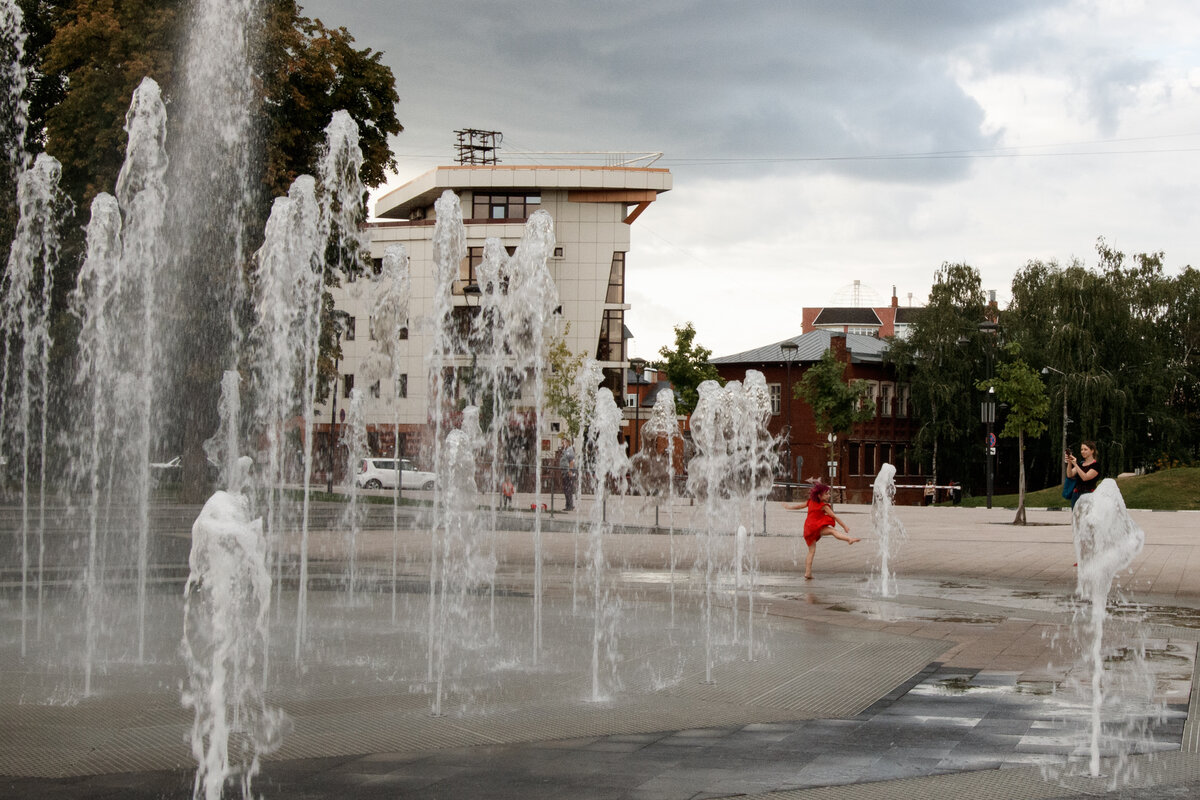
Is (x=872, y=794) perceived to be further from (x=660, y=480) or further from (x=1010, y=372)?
(x=660, y=480)

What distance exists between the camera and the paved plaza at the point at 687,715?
18.6 feet

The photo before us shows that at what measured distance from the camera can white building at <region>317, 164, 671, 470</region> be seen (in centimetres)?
6556

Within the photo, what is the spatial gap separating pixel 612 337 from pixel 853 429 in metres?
15.8

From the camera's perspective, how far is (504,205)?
6712cm

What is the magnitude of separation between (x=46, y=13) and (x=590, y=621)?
2610 cm

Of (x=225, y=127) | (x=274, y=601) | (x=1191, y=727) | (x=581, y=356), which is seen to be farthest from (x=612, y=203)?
(x=1191, y=727)

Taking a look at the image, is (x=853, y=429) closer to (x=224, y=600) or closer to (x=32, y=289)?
(x=32, y=289)

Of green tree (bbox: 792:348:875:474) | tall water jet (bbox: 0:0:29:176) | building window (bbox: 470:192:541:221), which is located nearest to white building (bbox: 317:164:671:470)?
building window (bbox: 470:192:541:221)

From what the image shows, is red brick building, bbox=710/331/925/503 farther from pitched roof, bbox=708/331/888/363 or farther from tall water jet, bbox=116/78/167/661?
tall water jet, bbox=116/78/167/661

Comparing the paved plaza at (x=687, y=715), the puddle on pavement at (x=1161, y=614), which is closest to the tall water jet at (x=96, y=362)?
the paved plaza at (x=687, y=715)

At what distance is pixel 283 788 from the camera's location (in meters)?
5.46

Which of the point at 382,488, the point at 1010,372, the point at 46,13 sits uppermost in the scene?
the point at 46,13

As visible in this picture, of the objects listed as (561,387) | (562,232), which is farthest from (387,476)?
(562,232)

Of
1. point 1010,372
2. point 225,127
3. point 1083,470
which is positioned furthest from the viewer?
point 1010,372
